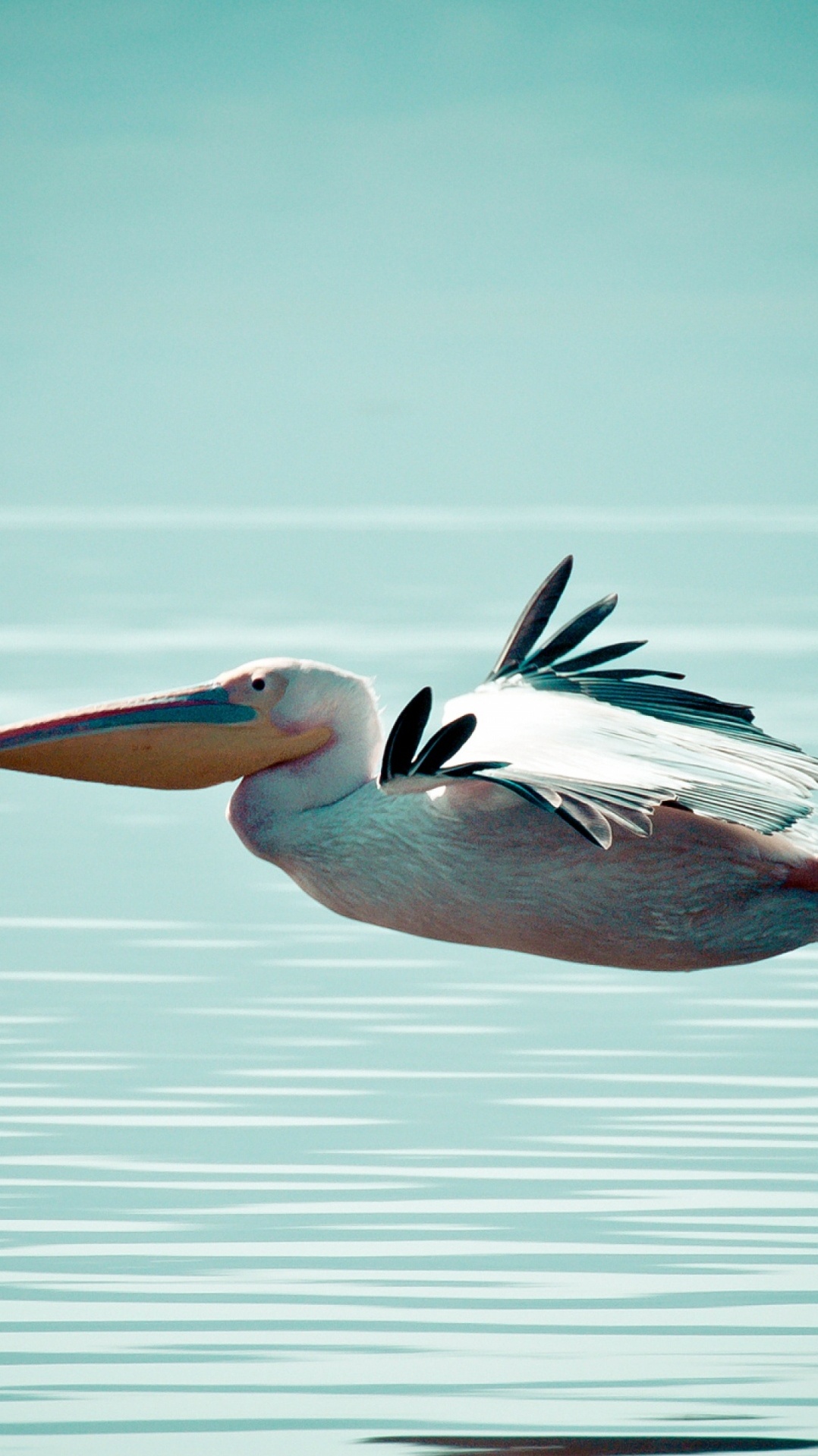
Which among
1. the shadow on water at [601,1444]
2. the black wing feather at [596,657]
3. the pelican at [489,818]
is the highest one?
the black wing feather at [596,657]

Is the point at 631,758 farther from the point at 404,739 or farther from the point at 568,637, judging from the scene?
the point at 568,637

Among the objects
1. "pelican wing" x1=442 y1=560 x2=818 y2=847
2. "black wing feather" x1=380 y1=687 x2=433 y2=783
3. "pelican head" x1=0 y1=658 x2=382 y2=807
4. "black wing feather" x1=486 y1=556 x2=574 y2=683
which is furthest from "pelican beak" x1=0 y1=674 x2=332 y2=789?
"black wing feather" x1=486 y1=556 x2=574 y2=683

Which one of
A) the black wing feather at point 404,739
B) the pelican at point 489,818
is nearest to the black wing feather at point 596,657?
the pelican at point 489,818

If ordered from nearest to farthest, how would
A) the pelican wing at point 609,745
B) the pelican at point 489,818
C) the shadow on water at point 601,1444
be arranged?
the shadow on water at point 601,1444 → the pelican wing at point 609,745 → the pelican at point 489,818

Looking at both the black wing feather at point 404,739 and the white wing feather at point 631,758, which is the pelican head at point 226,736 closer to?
the white wing feather at point 631,758

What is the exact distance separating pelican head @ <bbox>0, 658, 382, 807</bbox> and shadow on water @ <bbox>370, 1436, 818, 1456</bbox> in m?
1.59

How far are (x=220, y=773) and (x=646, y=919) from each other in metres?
1.10

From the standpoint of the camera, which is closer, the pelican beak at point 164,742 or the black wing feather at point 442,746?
the black wing feather at point 442,746

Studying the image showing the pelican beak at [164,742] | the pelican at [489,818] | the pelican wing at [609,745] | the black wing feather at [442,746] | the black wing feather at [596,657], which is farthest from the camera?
the black wing feather at [596,657]

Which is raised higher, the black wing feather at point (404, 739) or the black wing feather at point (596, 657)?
the black wing feather at point (596, 657)

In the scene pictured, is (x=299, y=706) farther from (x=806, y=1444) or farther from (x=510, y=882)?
(x=806, y=1444)

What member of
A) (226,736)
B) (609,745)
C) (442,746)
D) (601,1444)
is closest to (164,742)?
A: (226,736)

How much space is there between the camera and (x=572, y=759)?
674 centimetres

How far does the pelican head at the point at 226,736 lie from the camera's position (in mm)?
6926
